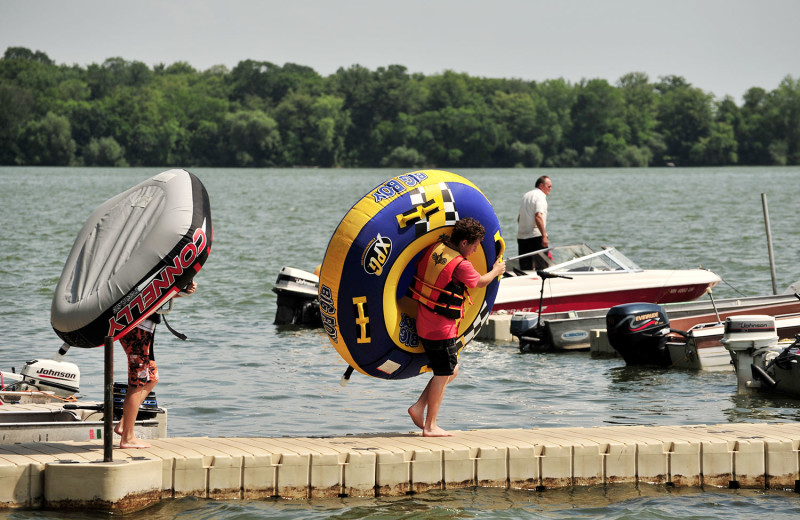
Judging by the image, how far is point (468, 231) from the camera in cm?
827

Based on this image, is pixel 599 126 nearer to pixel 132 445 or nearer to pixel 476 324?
pixel 476 324

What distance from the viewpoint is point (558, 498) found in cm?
809

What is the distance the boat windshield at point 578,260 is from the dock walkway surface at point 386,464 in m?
8.41

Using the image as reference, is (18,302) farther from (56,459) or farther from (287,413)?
(56,459)

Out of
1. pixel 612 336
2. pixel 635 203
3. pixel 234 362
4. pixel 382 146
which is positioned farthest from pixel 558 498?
pixel 382 146

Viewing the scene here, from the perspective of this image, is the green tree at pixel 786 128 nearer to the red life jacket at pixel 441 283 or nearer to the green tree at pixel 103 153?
the green tree at pixel 103 153

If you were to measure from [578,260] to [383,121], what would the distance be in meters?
133

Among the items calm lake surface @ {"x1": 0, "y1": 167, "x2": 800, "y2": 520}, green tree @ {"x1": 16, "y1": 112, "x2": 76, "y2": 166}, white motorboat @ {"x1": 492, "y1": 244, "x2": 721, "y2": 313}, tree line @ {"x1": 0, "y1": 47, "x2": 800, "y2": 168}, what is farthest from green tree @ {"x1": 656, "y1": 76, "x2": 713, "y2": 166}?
white motorboat @ {"x1": 492, "y1": 244, "x2": 721, "y2": 313}

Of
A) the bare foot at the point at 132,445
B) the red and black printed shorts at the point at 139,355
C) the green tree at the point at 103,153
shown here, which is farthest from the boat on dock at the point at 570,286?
the green tree at the point at 103,153

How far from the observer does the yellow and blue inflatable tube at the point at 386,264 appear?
27.2 ft

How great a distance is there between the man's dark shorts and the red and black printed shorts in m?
2.02

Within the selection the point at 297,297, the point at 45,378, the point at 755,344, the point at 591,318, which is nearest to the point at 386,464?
the point at 45,378

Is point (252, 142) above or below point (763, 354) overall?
above

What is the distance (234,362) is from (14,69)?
14768 cm
